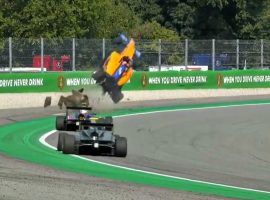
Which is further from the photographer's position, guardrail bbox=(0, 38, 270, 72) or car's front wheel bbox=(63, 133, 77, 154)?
guardrail bbox=(0, 38, 270, 72)

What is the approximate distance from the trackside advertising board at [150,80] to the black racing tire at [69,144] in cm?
909

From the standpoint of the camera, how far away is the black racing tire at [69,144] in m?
16.2

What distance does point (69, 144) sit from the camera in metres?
16.2

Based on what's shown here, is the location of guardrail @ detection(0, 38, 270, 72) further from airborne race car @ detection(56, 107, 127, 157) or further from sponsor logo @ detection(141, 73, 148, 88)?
airborne race car @ detection(56, 107, 127, 157)

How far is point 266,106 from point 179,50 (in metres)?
6.98

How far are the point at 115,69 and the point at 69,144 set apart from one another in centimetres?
382

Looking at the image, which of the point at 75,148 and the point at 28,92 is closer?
the point at 75,148

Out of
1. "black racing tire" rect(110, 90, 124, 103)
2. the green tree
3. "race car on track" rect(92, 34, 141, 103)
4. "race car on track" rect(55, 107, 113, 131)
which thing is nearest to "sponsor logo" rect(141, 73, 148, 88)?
"race car on track" rect(55, 107, 113, 131)

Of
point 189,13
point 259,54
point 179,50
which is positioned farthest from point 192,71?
point 189,13

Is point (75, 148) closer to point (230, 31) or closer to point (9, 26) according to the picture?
point (9, 26)

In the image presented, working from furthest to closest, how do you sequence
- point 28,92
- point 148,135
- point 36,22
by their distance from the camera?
1. point 36,22
2. point 28,92
3. point 148,135

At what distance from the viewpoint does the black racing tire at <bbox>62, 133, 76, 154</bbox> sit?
16203 millimetres

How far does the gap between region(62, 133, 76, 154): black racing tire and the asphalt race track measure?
0.76 metres

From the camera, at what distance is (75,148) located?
16.2 metres
